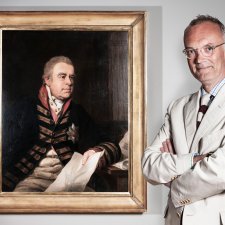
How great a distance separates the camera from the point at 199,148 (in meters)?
2.55

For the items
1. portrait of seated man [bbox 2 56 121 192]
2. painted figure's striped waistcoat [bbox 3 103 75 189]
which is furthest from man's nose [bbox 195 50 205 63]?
painted figure's striped waistcoat [bbox 3 103 75 189]

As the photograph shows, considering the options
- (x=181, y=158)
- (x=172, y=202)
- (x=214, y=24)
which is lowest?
(x=172, y=202)

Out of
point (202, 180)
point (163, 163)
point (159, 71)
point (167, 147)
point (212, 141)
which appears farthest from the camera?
point (159, 71)

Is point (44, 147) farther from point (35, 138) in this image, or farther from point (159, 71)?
point (159, 71)

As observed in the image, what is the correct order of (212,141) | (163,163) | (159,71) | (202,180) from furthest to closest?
(159,71), (163,163), (212,141), (202,180)

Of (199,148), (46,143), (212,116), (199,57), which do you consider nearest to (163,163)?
(199,148)

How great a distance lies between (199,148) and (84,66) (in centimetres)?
186

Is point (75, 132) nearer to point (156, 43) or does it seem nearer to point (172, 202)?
point (156, 43)

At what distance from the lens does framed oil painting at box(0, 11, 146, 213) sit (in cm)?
414

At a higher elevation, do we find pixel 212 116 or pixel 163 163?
pixel 212 116

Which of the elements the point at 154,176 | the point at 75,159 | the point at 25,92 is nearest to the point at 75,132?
the point at 75,159

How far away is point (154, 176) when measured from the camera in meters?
2.65

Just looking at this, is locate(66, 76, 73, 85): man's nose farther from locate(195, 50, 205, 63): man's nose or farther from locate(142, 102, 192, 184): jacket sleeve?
locate(195, 50, 205, 63): man's nose

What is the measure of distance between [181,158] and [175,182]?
120 mm
